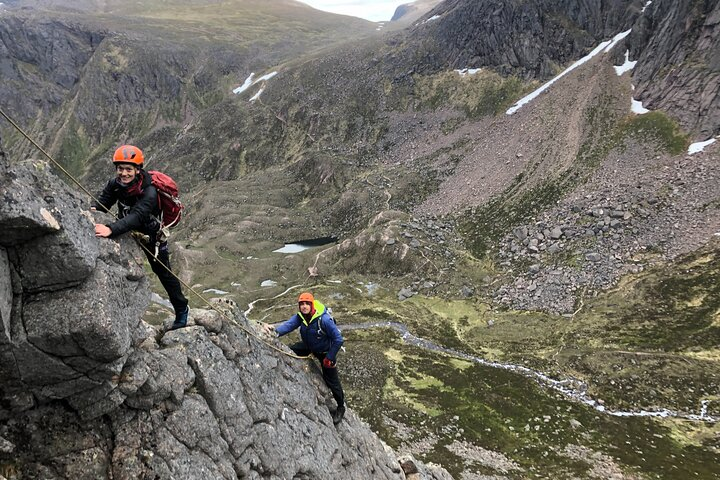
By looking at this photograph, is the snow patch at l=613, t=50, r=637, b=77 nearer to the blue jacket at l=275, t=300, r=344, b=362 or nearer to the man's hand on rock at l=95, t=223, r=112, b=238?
the blue jacket at l=275, t=300, r=344, b=362

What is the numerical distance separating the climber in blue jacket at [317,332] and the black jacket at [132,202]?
7044mm

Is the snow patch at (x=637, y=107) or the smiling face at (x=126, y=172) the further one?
→ the snow patch at (x=637, y=107)

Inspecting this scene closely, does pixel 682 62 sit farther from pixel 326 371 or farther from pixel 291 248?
pixel 326 371

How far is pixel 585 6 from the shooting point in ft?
494

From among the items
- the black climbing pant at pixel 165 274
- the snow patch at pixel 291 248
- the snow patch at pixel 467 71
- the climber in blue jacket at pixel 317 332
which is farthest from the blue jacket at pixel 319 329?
the snow patch at pixel 467 71

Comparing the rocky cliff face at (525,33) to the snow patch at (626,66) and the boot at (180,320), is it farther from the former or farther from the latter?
the boot at (180,320)

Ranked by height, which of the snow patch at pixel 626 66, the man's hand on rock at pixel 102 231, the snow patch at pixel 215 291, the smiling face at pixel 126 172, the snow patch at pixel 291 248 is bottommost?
the snow patch at pixel 215 291

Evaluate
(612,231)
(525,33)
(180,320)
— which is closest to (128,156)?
(180,320)

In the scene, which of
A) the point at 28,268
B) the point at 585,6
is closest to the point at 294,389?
the point at 28,268

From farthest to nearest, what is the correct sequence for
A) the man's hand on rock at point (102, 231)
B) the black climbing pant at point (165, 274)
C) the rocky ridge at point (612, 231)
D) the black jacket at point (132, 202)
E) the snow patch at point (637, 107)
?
1. the snow patch at point (637, 107)
2. the rocky ridge at point (612, 231)
3. the black climbing pant at point (165, 274)
4. the black jacket at point (132, 202)
5. the man's hand on rock at point (102, 231)

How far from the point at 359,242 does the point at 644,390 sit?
76.1 meters

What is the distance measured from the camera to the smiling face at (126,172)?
12.7 m

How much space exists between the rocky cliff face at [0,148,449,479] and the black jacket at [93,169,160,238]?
772 millimetres

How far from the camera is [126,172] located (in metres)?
12.8
